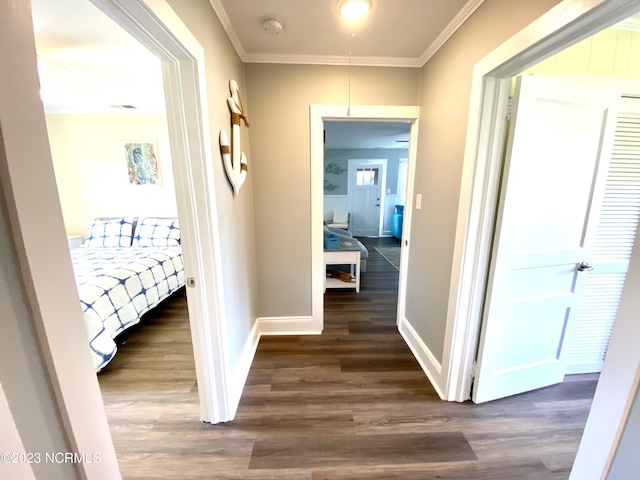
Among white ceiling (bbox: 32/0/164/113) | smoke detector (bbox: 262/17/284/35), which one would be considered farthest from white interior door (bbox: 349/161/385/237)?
smoke detector (bbox: 262/17/284/35)

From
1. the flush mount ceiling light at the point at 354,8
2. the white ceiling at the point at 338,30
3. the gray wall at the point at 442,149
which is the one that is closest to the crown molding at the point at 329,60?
the white ceiling at the point at 338,30

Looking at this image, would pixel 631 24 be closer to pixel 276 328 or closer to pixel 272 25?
pixel 272 25

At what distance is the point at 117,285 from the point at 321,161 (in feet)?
6.83

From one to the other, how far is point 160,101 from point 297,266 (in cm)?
281

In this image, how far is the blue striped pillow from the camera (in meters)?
3.35

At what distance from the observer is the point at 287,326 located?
2420 millimetres

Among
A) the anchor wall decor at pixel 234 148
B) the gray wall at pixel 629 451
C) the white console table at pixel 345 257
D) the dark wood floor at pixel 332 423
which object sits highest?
the anchor wall decor at pixel 234 148

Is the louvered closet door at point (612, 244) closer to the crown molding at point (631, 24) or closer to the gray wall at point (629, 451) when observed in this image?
the crown molding at point (631, 24)

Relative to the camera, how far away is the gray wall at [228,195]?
1.26 meters

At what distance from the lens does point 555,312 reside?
162 centimetres

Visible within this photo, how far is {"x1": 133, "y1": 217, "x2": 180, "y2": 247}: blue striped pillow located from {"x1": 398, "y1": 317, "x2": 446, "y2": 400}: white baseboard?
2990 mm

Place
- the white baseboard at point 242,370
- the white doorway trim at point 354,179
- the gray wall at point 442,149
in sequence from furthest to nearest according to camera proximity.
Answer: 1. the white doorway trim at point 354,179
2. the white baseboard at point 242,370
3. the gray wall at point 442,149

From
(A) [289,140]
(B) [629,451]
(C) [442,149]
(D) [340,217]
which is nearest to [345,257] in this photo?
→ (A) [289,140]

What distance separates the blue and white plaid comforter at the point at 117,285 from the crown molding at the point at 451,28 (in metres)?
2.73
